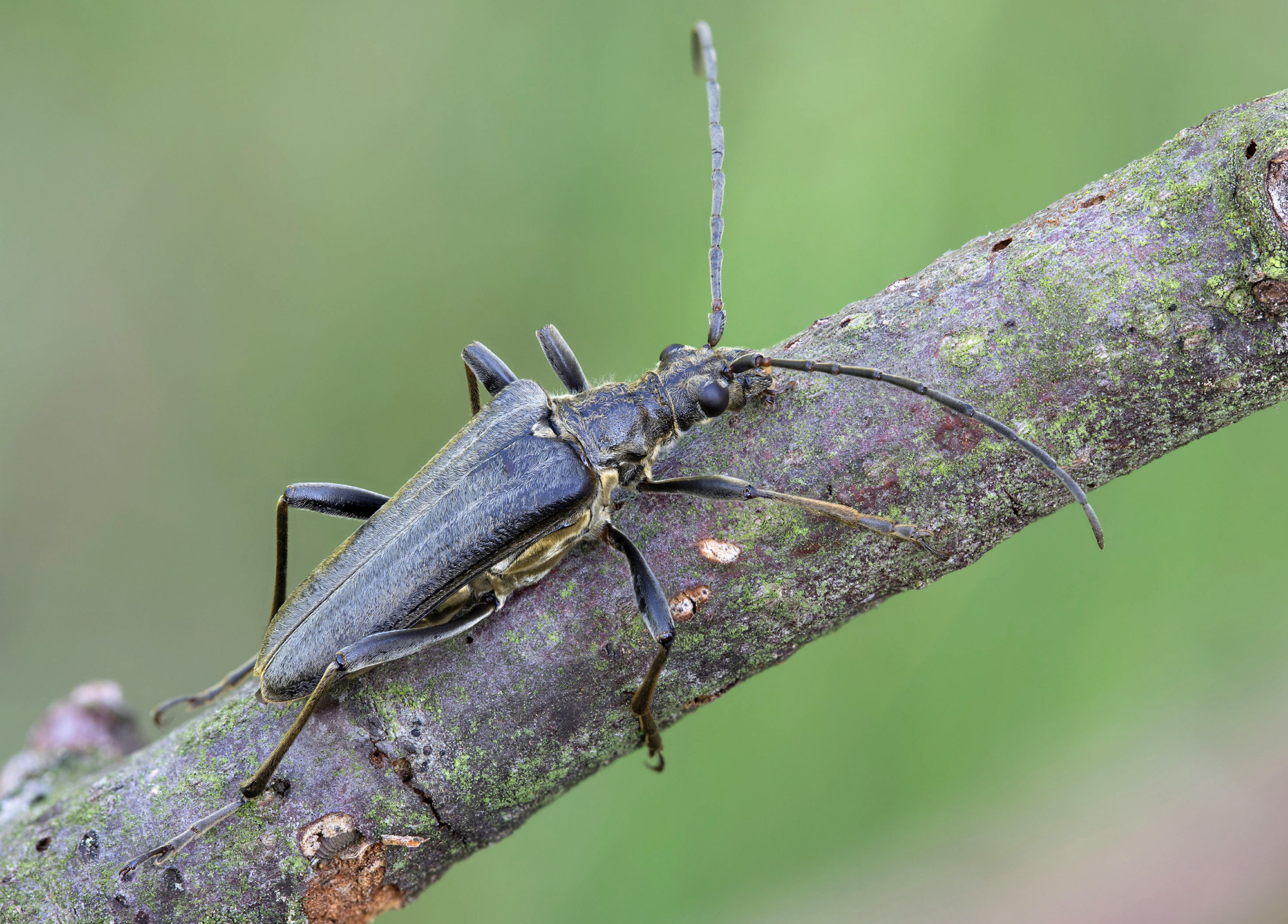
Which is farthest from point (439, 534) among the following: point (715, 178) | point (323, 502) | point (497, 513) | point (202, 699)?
point (715, 178)

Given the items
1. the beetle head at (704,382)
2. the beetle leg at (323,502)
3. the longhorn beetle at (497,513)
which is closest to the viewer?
the longhorn beetle at (497,513)

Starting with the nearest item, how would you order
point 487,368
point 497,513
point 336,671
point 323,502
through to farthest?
point 336,671, point 497,513, point 323,502, point 487,368

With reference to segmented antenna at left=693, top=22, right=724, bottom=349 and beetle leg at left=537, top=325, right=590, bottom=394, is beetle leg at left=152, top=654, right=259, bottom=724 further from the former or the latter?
segmented antenna at left=693, top=22, right=724, bottom=349

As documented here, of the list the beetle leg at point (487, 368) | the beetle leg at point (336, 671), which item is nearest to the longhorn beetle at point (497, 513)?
the beetle leg at point (336, 671)

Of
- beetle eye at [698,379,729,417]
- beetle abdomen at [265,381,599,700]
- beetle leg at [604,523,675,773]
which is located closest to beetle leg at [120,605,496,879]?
beetle abdomen at [265,381,599,700]

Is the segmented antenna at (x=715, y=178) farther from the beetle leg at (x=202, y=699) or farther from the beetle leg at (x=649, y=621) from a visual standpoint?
the beetle leg at (x=202, y=699)

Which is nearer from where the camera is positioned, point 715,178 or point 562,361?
point 715,178

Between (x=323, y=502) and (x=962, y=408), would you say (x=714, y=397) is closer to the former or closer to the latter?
(x=962, y=408)
